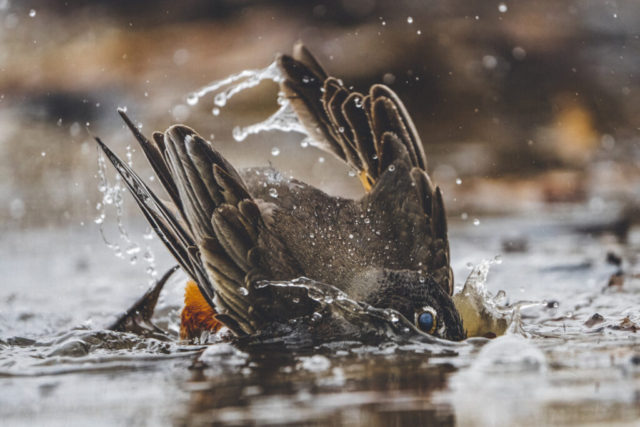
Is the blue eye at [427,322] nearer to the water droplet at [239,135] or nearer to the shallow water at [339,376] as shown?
the shallow water at [339,376]

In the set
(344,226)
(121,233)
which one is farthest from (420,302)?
(121,233)

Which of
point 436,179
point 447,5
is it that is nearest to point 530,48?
point 447,5

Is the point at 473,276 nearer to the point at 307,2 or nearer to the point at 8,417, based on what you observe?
the point at 8,417

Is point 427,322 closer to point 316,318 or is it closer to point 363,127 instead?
point 316,318

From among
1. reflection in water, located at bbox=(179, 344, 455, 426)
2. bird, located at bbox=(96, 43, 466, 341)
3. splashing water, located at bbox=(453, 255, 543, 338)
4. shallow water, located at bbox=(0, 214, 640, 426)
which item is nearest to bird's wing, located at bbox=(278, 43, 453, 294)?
bird, located at bbox=(96, 43, 466, 341)

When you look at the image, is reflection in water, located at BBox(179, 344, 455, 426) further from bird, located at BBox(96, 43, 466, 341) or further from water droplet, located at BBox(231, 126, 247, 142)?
water droplet, located at BBox(231, 126, 247, 142)
